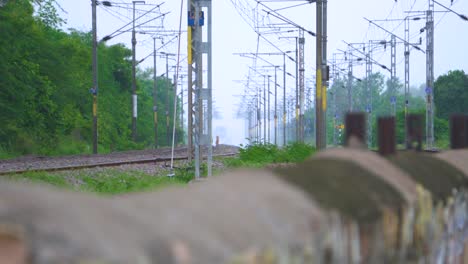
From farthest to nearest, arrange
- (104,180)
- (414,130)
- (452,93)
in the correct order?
(452,93) → (104,180) → (414,130)

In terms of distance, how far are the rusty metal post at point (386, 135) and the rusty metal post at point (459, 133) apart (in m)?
1.60

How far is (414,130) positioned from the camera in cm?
591

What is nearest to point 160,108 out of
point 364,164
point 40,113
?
point 40,113

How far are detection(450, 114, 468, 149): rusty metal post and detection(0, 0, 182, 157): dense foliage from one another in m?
36.7

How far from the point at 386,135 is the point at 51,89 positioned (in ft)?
151

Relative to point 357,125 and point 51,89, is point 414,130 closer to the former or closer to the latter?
point 357,125

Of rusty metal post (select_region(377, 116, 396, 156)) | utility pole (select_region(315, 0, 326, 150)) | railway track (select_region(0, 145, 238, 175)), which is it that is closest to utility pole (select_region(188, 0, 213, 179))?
railway track (select_region(0, 145, 238, 175))

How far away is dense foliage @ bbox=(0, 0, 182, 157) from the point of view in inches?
1708

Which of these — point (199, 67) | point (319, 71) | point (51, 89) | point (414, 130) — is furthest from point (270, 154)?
point (414, 130)

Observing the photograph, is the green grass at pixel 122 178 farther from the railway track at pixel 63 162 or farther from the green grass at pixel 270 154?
the railway track at pixel 63 162

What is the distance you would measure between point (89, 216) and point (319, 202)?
128cm

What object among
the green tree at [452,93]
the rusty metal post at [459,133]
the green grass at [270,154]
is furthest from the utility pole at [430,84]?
the rusty metal post at [459,133]

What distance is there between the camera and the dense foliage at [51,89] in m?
43.4

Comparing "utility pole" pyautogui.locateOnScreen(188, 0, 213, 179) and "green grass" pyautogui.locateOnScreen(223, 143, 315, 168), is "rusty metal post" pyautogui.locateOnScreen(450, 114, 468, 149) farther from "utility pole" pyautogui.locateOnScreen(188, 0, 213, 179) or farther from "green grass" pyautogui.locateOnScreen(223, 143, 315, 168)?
"green grass" pyautogui.locateOnScreen(223, 143, 315, 168)
